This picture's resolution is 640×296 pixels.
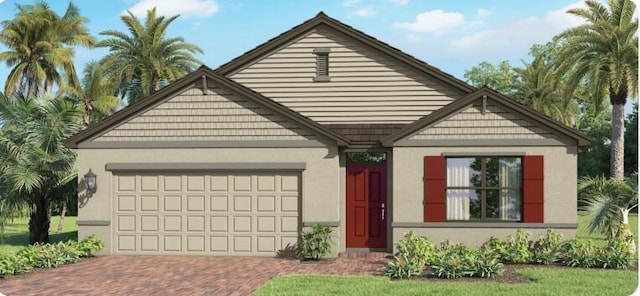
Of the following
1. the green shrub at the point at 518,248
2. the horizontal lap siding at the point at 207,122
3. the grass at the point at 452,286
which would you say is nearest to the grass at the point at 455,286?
the grass at the point at 452,286

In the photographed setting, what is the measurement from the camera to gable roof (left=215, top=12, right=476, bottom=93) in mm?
16844

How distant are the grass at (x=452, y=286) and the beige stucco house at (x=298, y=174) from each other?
3117 millimetres

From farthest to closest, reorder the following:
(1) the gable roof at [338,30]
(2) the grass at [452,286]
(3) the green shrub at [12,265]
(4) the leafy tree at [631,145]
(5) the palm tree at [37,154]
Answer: (4) the leafy tree at [631,145], (5) the palm tree at [37,154], (1) the gable roof at [338,30], (3) the green shrub at [12,265], (2) the grass at [452,286]

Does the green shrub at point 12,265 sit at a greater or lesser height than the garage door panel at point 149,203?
lesser

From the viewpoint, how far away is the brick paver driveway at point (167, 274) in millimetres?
11039

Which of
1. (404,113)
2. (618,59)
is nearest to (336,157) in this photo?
(404,113)

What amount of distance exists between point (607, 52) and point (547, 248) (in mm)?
17513

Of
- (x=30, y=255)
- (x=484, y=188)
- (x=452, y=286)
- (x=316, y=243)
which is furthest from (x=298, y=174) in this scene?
(x=30, y=255)

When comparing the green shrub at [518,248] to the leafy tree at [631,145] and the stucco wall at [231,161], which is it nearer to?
the stucco wall at [231,161]

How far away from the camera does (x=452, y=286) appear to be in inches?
435

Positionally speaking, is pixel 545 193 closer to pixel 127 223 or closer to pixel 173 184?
pixel 173 184

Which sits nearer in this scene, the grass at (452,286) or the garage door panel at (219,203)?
the grass at (452,286)

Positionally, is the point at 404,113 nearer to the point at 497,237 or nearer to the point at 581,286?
the point at 497,237

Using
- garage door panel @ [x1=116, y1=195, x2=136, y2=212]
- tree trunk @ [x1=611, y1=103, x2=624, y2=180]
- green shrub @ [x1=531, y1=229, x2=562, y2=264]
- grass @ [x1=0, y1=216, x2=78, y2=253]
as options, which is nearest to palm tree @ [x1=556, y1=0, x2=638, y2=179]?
tree trunk @ [x1=611, y1=103, x2=624, y2=180]
